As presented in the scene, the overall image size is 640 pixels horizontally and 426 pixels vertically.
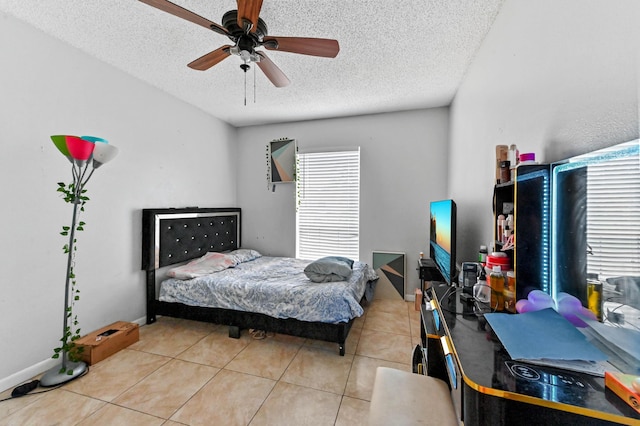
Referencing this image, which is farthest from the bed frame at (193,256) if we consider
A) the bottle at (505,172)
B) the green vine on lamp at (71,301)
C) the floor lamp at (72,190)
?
the bottle at (505,172)

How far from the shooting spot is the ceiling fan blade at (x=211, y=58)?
173 cm

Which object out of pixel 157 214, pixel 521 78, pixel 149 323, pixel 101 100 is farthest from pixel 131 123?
pixel 521 78

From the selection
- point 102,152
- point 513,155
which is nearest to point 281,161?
point 102,152

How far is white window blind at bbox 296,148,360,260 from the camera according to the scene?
3730 mm

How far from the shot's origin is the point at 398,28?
1.89 meters

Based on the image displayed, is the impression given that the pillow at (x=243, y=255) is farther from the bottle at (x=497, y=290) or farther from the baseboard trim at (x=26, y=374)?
the bottle at (x=497, y=290)

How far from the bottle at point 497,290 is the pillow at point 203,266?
105 inches

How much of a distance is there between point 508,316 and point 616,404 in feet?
1.34

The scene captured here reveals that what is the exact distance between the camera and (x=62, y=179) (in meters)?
2.09

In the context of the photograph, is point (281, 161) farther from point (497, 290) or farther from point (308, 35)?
point (497, 290)

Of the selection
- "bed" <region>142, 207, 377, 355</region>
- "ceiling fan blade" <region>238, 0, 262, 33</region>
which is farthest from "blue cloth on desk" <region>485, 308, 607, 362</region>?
"ceiling fan blade" <region>238, 0, 262, 33</region>

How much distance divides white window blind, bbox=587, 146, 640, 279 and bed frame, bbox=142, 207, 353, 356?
1740 mm

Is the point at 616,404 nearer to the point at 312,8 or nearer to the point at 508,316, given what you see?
the point at 508,316

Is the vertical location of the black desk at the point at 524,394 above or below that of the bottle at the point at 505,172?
below
